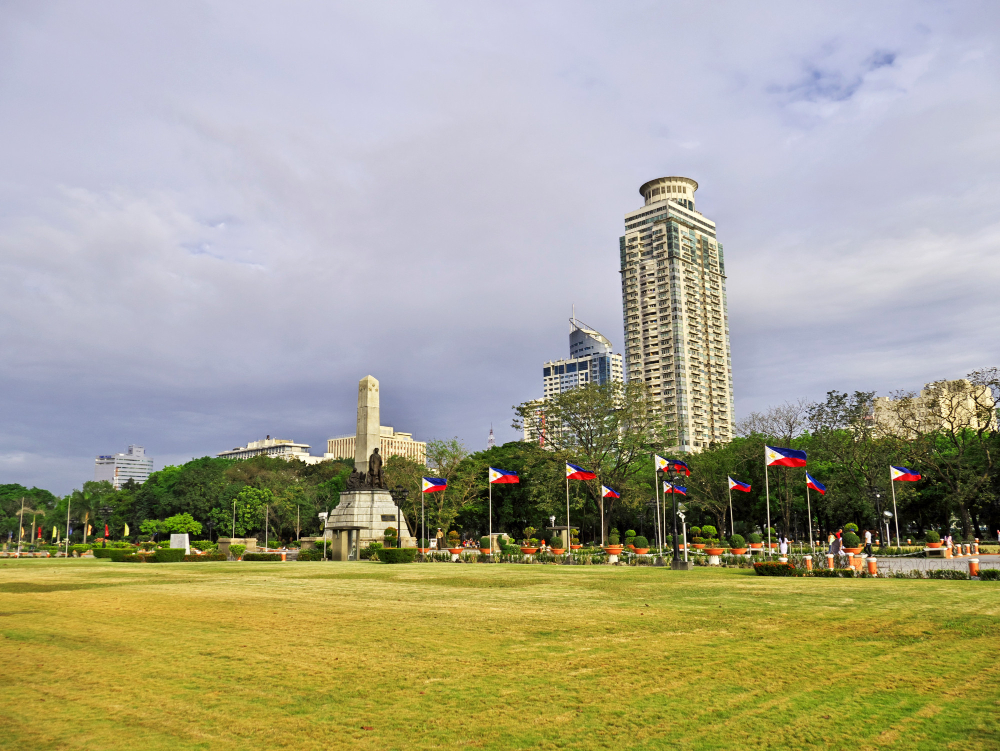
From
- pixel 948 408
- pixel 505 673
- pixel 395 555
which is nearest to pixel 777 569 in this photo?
pixel 395 555

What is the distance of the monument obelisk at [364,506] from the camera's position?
40688mm

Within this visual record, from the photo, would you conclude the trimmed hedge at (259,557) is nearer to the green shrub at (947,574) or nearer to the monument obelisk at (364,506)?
the monument obelisk at (364,506)

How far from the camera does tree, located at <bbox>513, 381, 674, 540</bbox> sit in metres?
53.3

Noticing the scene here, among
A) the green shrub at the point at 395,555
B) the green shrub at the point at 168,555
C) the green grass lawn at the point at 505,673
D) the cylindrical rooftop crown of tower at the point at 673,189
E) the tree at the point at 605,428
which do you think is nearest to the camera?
the green grass lawn at the point at 505,673

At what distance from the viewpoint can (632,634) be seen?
11.0m

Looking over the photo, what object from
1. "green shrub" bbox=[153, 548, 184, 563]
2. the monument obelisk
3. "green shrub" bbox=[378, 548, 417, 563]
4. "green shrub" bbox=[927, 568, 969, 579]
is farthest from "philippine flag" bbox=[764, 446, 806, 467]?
"green shrub" bbox=[153, 548, 184, 563]

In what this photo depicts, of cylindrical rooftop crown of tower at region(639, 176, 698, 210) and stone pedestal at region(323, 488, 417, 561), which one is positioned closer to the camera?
stone pedestal at region(323, 488, 417, 561)

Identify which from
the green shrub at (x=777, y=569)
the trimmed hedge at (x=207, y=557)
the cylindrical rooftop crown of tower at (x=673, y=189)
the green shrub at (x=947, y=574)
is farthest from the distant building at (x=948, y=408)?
the cylindrical rooftop crown of tower at (x=673, y=189)

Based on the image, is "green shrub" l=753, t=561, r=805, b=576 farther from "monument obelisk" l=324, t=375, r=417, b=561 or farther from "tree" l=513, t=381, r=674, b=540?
"tree" l=513, t=381, r=674, b=540

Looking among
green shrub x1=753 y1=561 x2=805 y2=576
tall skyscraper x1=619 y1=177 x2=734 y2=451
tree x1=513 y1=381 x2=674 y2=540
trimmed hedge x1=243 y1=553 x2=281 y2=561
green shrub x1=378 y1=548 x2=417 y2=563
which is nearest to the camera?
green shrub x1=753 y1=561 x2=805 y2=576

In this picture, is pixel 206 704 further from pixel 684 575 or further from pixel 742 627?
pixel 684 575

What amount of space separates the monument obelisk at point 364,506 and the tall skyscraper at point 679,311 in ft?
293

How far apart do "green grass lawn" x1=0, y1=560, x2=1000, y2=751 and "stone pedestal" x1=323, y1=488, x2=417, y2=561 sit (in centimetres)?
2469

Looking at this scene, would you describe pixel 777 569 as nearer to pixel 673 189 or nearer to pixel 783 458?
pixel 783 458
